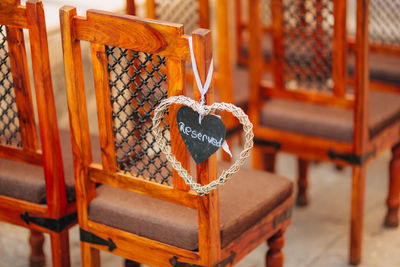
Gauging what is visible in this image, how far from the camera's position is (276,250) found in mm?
1891

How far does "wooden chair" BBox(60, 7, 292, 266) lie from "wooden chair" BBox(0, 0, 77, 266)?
→ 7 cm

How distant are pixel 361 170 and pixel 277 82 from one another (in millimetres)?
438

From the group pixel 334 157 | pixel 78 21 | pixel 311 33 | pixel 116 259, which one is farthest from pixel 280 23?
pixel 116 259

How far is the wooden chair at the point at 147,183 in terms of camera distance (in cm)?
144

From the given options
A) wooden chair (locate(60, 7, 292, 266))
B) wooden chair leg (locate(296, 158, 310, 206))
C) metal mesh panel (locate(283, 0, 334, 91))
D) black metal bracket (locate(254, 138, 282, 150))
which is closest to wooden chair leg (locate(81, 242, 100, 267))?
wooden chair (locate(60, 7, 292, 266))

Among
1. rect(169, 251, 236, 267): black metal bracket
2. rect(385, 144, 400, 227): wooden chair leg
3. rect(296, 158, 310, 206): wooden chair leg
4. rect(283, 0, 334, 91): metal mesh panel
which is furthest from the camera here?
rect(296, 158, 310, 206): wooden chair leg

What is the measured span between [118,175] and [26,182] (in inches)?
12.6

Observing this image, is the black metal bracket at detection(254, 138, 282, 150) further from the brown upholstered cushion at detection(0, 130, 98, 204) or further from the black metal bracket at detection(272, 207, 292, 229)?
the brown upholstered cushion at detection(0, 130, 98, 204)

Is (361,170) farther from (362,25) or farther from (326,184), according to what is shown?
(326,184)

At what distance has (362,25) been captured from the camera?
6.61ft

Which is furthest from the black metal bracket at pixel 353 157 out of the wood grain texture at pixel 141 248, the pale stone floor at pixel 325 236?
the wood grain texture at pixel 141 248

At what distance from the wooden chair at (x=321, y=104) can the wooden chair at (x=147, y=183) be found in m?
0.48

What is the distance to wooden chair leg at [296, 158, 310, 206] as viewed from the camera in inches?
109

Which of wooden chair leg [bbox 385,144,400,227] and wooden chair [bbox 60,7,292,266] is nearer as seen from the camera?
wooden chair [bbox 60,7,292,266]
